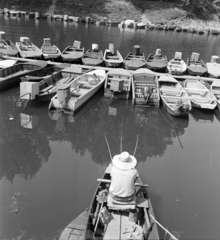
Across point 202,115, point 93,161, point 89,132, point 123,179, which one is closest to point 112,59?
point 202,115

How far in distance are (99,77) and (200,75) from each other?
856cm

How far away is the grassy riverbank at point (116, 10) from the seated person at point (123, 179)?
5376cm

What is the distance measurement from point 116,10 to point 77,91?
47.5 meters

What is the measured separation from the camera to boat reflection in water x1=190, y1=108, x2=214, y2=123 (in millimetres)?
14848

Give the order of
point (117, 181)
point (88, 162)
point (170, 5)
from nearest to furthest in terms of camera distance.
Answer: point (117, 181)
point (88, 162)
point (170, 5)

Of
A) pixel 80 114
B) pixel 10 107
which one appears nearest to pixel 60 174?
pixel 80 114

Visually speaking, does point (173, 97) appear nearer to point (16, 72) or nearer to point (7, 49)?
point (16, 72)

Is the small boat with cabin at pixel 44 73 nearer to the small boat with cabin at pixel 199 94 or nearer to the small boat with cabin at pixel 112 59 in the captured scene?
the small boat with cabin at pixel 112 59

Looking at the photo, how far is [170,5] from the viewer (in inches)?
2400

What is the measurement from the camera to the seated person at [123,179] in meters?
6.20

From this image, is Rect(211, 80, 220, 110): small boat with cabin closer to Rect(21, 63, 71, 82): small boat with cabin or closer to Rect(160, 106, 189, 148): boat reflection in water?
Rect(160, 106, 189, 148): boat reflection in water

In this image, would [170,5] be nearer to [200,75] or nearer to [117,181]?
[200,75]

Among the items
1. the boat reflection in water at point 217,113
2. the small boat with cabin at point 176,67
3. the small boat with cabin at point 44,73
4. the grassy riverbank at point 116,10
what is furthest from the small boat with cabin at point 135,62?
the grassy riverbank at point 116,10

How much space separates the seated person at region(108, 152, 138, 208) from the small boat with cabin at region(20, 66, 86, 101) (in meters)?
8.86
